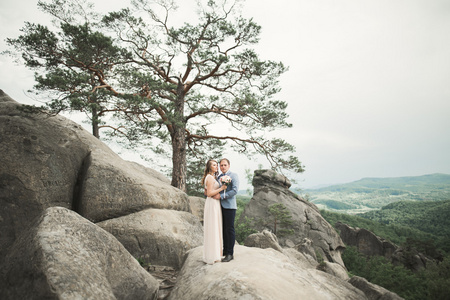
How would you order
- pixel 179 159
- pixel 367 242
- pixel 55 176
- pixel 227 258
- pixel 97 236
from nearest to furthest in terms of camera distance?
pixel 97 236 → pixel 227 258 → pixel 55 176 → pixel 179 159 → pixel 367 242

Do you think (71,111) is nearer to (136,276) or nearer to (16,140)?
(16,140)

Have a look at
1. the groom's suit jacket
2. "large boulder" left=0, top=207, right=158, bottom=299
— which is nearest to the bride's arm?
the groom's suit jacket

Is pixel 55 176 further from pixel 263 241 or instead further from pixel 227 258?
pixel 263 241

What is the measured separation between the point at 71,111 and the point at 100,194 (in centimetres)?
361

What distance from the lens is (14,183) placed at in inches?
285

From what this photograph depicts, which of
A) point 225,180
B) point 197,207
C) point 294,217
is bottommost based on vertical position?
point 294,217

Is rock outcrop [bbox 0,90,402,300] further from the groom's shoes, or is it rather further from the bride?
the bride

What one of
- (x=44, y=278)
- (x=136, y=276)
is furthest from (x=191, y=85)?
(x=44, y=278)

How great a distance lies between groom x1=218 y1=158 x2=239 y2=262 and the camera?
5.03 m

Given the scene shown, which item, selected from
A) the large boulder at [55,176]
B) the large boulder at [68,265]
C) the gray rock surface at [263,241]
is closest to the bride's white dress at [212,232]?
the large boulder at [68,265]

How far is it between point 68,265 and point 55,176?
593 centimetres

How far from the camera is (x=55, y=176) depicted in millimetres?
8000

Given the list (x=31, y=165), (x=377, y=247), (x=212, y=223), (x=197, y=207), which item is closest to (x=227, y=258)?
(x=212, y=223)

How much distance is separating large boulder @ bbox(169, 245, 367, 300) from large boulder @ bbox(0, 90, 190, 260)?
15.3 ft
